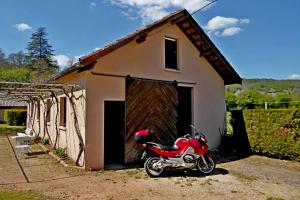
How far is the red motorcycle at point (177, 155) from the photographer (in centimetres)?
791

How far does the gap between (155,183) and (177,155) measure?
123 centimetres

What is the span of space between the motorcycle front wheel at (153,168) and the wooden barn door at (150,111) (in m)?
1.55

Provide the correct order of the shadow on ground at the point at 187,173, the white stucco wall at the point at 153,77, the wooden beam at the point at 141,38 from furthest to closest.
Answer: the wooden beam at the point at 141,38
the white stucco wall at the point at 153,77
the shadow on ground at the point at 187,173

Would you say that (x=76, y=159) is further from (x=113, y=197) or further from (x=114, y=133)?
(x=113, y=197)

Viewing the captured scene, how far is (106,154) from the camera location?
10320 millimetres

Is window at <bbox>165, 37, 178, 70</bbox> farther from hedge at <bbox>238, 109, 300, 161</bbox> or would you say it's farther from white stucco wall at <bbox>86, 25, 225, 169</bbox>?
hedge at <bbox>238, 109, 300, 161</bbox>

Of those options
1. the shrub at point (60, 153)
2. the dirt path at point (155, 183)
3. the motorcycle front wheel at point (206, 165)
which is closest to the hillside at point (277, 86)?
the dirt path at point (155, 183)

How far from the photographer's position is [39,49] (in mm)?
58125

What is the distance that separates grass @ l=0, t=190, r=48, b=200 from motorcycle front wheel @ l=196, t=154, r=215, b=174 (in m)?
4.63

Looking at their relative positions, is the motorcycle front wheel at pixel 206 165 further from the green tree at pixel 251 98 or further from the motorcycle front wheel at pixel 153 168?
the green tree at pixel 251 98

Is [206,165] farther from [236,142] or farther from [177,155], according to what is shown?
[236,142]

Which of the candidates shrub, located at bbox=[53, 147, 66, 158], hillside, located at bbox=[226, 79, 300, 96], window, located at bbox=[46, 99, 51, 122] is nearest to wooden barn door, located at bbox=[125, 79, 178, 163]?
shrub, located at bbox=[53, 147, 66, 158]

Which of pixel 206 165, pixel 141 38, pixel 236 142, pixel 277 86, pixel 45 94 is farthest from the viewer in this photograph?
pixel 277 86

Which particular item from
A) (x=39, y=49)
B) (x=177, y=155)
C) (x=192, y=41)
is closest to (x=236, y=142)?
(x=192, y=41)
